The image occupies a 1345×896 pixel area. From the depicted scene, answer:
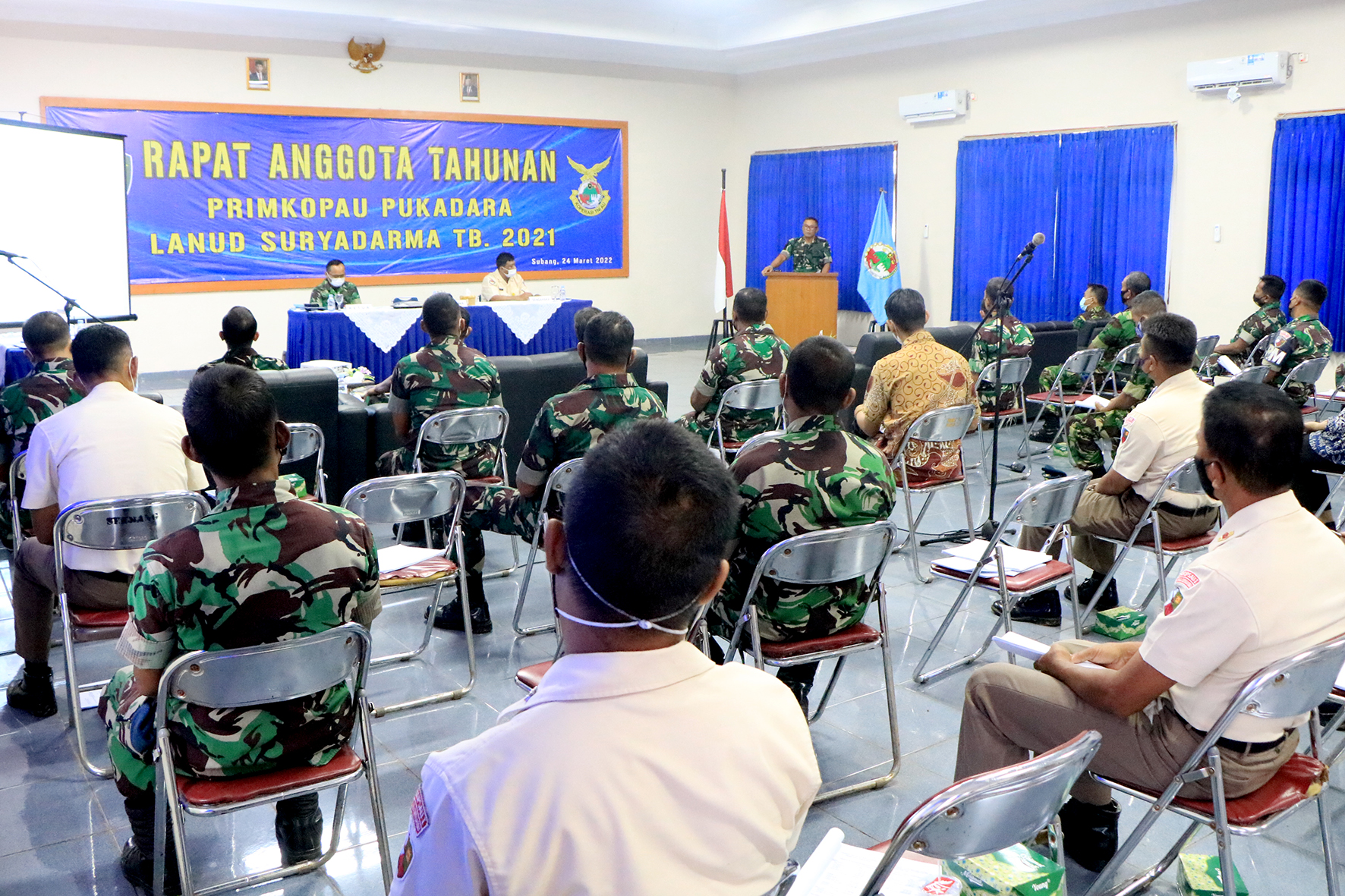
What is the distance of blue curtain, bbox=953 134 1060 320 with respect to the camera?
10.3 meters

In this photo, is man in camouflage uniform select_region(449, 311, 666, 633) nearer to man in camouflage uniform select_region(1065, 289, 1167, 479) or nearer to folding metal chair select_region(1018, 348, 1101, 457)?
man in camouflage uniform select_region(1065, 289, 1167, 479)

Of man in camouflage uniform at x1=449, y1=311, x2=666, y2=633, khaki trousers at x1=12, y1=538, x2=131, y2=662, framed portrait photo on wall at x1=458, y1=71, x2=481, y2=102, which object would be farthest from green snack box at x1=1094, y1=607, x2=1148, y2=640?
framed portrait photo on wall at x1=458, y1=71, x2=481, y2=102

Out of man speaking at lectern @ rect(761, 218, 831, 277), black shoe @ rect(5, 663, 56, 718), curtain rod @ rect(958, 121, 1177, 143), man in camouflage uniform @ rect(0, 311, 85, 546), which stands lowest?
black shoe @ rect(5, 663, 56, 718)

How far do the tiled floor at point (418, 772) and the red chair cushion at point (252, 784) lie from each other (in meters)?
0.47

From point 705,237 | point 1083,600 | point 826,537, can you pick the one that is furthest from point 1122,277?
point 826,537

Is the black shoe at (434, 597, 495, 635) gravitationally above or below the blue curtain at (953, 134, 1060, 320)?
below

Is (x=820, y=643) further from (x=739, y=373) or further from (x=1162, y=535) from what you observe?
(x=739, y=373)

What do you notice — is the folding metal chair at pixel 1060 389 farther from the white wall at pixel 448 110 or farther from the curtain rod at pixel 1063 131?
the white wall at pixel 448 110

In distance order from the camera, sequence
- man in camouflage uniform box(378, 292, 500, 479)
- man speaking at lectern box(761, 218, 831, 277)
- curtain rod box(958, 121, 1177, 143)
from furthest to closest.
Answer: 1. man speaking at lectern box(761, 218, 831, 277)
2. curtain rod box(958, 121, 1177, 143)
3. man in camouflage uniform box(378, 292, 500, 479)

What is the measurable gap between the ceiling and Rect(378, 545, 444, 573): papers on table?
A: 7.67m

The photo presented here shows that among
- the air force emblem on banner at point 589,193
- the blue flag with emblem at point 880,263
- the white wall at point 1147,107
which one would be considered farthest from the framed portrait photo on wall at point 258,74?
the blue flag with emblem at point 880,263

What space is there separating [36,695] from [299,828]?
1403mm

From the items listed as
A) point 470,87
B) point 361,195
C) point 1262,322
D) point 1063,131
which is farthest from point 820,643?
point 470,87

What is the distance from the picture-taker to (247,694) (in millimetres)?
1995
